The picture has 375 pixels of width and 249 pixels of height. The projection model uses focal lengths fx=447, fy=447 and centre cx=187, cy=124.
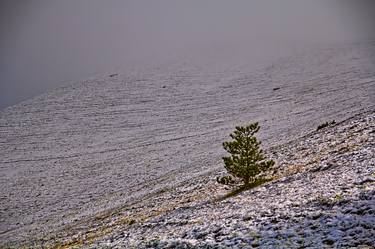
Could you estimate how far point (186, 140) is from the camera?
72062 mm

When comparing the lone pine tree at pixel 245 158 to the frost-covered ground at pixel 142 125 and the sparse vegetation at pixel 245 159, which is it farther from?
the frost-covered ground at pixel 142 125

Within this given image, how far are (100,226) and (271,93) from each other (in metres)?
77.3

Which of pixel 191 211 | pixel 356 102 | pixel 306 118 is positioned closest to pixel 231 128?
pixel 306 118

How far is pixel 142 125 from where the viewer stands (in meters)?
92.0

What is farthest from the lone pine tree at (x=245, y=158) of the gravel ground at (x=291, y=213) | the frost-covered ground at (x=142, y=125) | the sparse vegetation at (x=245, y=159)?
the frost-covered ground at (x=142, y=125)

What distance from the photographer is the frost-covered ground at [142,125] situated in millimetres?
50812

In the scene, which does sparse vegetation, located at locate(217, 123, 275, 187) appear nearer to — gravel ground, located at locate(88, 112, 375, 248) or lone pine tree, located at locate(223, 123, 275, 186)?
lone pine tree, located at locate(223, 123, 275, 186)

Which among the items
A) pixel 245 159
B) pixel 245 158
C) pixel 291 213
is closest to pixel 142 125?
pixel 245 158

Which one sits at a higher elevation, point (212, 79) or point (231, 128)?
point (212, 79)

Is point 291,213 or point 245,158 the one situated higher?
point 245,158

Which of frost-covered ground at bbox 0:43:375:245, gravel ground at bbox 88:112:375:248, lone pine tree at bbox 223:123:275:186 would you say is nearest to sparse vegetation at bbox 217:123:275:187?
lone pine tree at bbox 223:123:275:186

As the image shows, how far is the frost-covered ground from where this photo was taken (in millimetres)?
50812

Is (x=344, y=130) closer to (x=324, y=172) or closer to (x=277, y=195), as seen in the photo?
(x=324, y=172)

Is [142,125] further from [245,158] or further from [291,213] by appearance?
[291,213]
